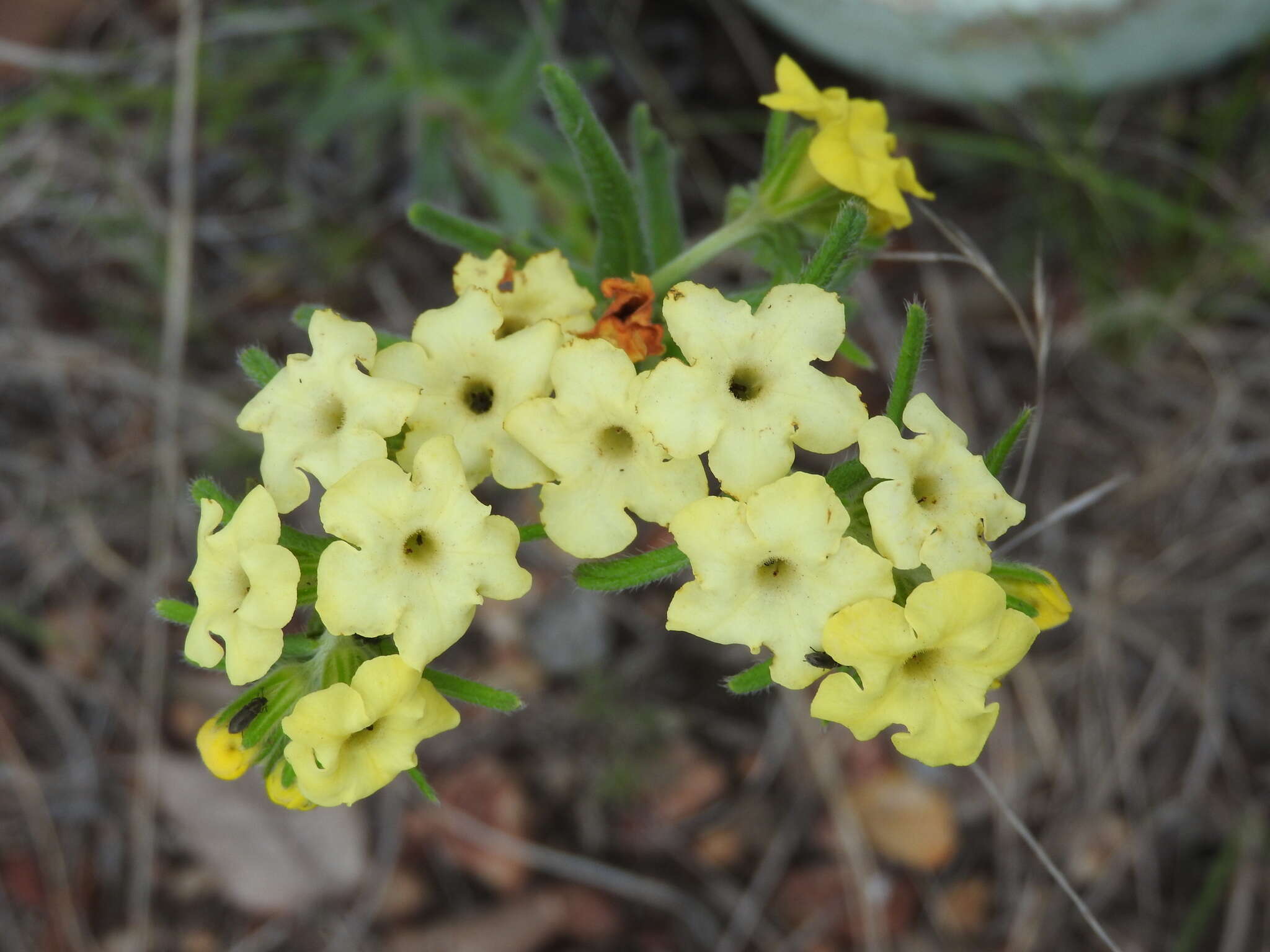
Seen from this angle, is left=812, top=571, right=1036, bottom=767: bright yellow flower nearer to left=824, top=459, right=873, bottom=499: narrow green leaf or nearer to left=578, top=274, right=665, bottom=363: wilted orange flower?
left=824, top=459, right=873, bottom=499: narrow green leaf

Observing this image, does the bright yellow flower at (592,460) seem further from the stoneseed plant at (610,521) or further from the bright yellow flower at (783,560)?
the bright yellow flower at (783,560)

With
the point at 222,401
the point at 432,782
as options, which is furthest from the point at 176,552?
the point at 432,782

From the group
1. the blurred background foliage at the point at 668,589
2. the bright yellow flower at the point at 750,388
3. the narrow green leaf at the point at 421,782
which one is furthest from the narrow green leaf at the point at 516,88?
the narrow green leaf at the point at 421,782

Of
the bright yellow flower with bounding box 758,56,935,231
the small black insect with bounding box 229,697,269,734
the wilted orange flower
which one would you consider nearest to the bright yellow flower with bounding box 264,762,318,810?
the small black insect with bounding box 229,697,269,734

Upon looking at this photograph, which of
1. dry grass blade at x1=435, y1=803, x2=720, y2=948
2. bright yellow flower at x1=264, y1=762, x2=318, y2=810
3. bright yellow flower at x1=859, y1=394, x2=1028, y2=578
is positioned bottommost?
dry grass blade at x1=435, y1=803, x2=720, y2=948

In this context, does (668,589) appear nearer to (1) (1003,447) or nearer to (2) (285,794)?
(1) (1003,447)

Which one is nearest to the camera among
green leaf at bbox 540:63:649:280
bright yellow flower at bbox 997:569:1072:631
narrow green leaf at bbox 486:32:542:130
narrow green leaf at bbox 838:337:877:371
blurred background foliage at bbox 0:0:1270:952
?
bright yellow flower at bbox 997:569:1072:631

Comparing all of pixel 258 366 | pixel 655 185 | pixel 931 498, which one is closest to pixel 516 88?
pixel 655 185
